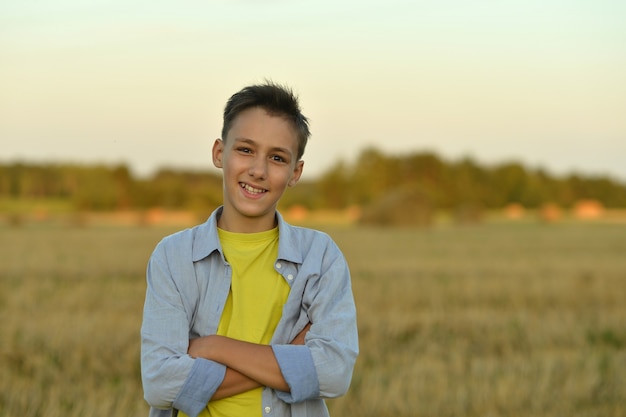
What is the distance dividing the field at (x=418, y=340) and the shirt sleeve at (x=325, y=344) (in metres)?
2.06

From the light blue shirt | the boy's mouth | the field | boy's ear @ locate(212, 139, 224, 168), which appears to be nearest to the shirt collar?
the light blue shirt

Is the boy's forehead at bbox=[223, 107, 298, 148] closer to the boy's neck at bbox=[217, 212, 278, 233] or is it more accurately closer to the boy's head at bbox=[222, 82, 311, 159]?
the boy's head at bbox=[222, 82, 311, 159]

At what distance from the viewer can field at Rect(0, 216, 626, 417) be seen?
15.4ft

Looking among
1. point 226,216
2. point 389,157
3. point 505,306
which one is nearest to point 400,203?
point 505,306

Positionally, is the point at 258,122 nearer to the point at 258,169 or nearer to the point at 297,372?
the point at 258,169

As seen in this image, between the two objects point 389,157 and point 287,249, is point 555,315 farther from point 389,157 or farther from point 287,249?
point 389,157

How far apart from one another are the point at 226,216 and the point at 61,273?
1051 cm

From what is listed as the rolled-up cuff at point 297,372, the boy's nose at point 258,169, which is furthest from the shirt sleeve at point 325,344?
the boy's nose at point 258,169

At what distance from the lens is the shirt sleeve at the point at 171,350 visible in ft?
7.28

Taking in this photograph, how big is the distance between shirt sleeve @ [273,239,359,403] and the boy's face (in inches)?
7.7

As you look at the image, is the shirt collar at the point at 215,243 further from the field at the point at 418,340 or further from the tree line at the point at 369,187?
the tree line at the point at 369,187

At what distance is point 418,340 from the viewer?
22.9ft

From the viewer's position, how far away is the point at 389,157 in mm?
78375

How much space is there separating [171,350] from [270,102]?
0.71m
